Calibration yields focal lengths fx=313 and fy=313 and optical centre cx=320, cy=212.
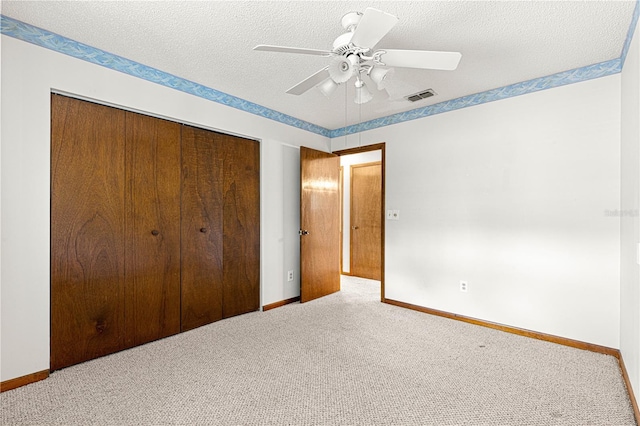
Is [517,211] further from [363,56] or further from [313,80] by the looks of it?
[313,80]

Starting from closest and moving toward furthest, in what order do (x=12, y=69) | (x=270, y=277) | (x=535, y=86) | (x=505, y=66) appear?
(x=12, y=69)
(x=505, y=66)
(x=535, y=86)
(x=270, y=277)

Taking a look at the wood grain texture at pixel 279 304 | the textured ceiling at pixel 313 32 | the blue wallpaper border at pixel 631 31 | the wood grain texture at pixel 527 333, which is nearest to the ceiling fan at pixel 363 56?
the textured ceiling at pixel 313 32

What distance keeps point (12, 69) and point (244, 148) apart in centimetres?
185

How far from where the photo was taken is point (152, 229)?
2.70m

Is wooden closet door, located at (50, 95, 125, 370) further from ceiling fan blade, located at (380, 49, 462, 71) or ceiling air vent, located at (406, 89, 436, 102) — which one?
ceiling air vent, located at (406, 89, 436, 102)

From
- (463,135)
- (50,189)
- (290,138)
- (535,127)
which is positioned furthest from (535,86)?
(50,189)

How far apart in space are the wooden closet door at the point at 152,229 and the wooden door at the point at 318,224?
153 centimetres

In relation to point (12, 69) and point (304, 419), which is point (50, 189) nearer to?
point (12, 69)

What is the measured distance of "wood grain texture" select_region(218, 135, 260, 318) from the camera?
3.29 m

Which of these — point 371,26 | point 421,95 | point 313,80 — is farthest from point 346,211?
point 371,26

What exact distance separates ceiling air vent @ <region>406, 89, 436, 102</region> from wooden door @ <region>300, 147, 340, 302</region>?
1355 millimetres

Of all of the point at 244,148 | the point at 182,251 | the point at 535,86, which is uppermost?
the point at 535,86

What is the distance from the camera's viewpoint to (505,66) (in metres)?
2.58

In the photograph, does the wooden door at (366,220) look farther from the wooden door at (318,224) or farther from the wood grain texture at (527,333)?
the wood grain texture at (527,333)
